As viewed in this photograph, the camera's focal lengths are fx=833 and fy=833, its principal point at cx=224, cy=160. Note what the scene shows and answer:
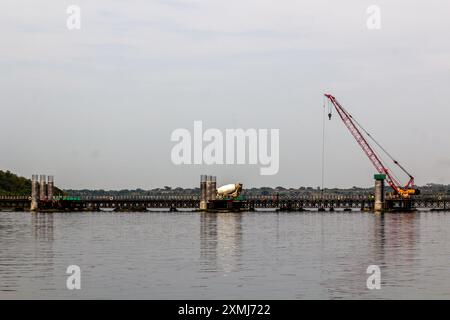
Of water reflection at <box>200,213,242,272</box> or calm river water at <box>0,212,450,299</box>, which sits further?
water reflection at <box>200,213,242,272</box>

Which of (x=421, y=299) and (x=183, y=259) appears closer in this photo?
(x=421, y=299)

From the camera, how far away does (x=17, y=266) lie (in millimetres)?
67250

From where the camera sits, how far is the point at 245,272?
62562mm

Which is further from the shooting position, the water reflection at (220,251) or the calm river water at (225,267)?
the water reflection at (220,251)

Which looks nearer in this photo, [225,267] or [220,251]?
[225,267]

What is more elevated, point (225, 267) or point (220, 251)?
point (225, 267)
